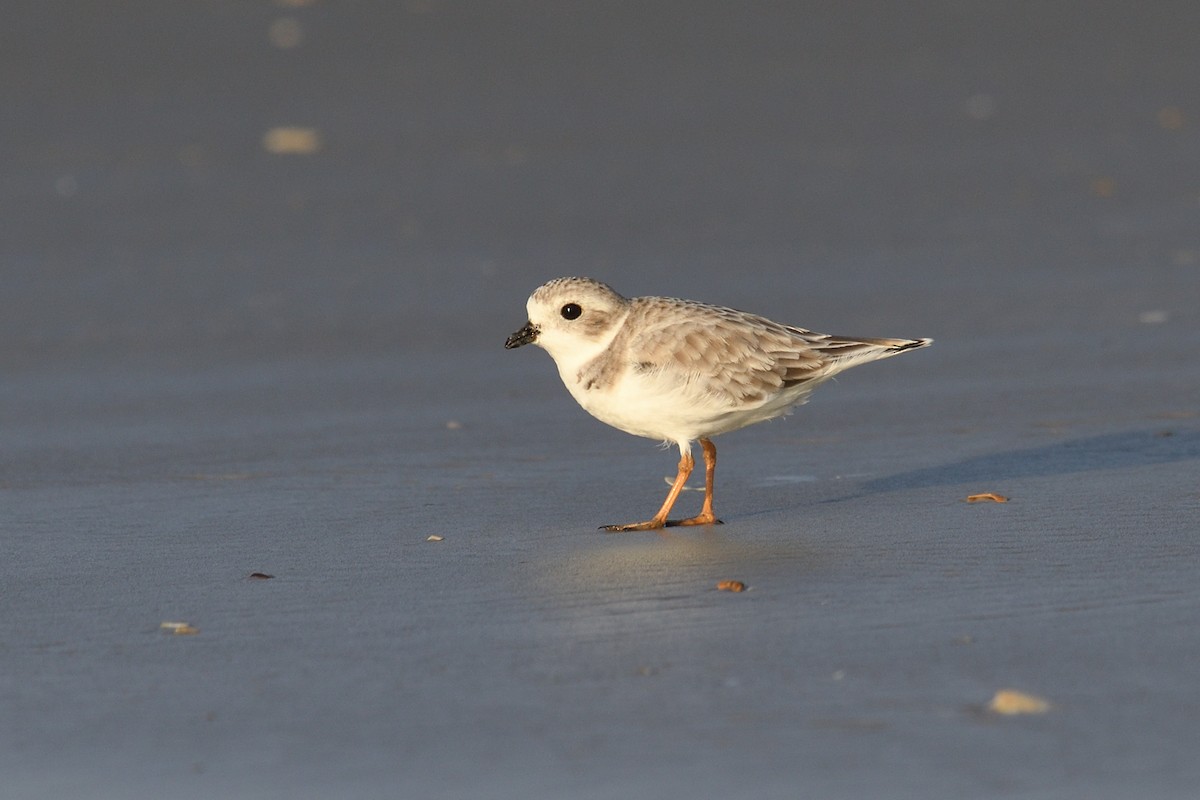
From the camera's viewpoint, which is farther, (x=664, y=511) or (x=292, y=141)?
(x=292, y=141)

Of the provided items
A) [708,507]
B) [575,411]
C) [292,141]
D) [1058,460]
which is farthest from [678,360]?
[292,141]

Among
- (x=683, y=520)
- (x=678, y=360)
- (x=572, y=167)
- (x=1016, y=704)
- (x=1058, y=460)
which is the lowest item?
(x=1016, y=704)

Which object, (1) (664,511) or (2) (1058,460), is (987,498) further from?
(1) (664,511)

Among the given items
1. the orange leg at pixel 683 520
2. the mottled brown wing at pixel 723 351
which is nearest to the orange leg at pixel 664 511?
the orange leg at pixel 683 520

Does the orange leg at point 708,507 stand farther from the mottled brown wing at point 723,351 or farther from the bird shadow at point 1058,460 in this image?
the bird shadow at point 1058,460

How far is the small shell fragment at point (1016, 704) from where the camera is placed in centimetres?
394

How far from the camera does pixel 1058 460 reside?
695 centimetres

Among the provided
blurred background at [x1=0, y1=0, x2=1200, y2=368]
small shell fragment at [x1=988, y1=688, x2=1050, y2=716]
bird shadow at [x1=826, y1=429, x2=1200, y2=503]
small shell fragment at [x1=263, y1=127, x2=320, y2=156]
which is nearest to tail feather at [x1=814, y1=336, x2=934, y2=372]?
bird shadow at [x1=826, y1=429, x2=1200, y2=503]

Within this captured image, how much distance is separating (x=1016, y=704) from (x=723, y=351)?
2599mm

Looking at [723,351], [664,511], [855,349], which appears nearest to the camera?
[664,511]

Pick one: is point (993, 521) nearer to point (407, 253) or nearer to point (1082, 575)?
point (1082, 575)

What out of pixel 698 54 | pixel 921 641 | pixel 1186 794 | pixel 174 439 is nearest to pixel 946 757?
pixel 1186 794

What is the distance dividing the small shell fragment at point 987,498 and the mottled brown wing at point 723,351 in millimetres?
720

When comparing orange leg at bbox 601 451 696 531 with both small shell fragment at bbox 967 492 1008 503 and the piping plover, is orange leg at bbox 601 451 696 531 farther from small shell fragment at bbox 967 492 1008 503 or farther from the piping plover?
small shell fragment at bbox 967 492 1008 503
